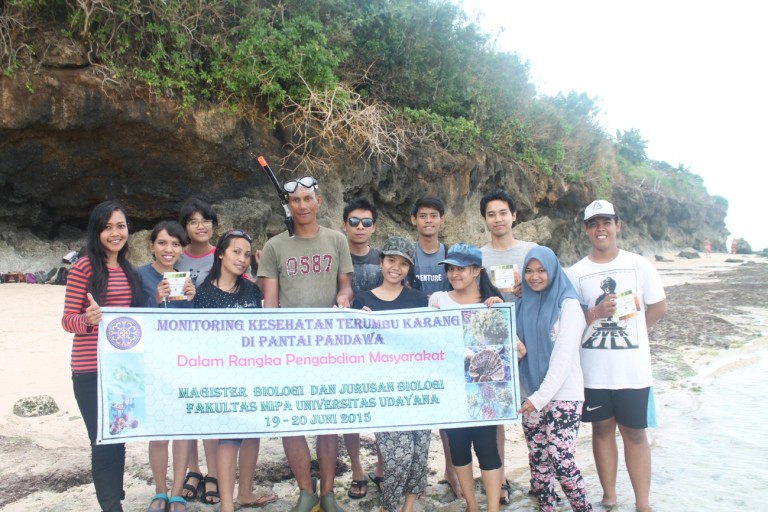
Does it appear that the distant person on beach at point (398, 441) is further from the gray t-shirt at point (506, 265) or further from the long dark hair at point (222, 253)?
the long dark hair at point (222, 253)

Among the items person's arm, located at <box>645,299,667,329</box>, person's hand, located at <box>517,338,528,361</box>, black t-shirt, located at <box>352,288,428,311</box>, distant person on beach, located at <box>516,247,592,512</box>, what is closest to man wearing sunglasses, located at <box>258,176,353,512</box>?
black t-shirt, located at <box>352,288,428,311</box>

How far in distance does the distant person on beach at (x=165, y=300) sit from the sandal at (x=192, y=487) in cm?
15

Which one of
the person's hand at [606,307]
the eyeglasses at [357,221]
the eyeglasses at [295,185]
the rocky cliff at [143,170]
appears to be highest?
the rocky cliff at [143,170]

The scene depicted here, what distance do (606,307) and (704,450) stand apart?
2.92 meters

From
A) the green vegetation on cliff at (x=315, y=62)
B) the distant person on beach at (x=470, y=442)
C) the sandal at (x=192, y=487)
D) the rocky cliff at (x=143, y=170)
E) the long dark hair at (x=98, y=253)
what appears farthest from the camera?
the rocky cliff at (x=143, y=170)

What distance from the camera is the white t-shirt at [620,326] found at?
3.63 meters

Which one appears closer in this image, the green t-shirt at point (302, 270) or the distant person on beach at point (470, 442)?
the distant person on beach at point (470, 442)

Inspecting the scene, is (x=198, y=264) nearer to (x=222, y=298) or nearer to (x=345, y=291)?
(x=222, y=298)

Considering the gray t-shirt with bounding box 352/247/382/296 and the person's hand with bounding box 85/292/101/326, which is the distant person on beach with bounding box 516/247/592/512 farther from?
the person's hand with bounding box 85/292/101/326

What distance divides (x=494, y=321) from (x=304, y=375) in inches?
51.3

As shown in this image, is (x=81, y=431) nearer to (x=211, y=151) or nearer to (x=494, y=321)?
(x=494, y=321)

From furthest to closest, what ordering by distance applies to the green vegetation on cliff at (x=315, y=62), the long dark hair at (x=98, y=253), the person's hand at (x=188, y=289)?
the green vegetation on cliff at (x=315, y=62), the person's hand at (x=188, y=289), the long dark hair at (x=98, y=253)

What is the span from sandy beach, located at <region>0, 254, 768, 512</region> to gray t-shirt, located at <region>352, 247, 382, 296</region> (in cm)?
157

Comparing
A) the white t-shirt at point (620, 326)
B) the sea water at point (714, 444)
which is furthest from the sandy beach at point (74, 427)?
the white t-shirt at point (620, 326)
